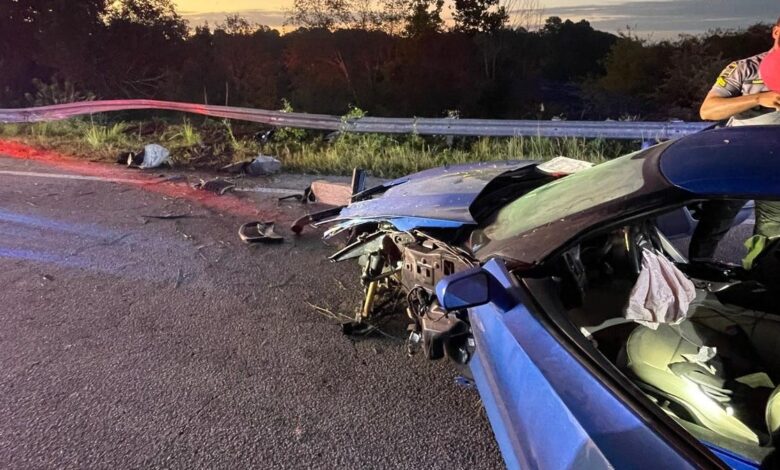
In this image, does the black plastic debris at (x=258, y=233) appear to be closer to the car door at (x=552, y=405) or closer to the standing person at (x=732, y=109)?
the car door at (x=552, y=405)

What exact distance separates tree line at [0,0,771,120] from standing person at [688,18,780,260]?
958 centimetres

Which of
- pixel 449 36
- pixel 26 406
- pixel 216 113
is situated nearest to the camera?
pixel 26 406

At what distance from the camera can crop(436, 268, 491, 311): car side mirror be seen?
6.36 ft

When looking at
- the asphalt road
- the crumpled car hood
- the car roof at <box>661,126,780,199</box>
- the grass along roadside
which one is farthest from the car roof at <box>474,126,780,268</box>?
the grass along roadside

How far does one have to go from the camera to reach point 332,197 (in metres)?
5.68

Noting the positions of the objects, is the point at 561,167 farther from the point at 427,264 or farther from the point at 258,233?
the point at 258,233

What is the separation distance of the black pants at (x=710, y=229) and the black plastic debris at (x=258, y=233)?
2.93 meters

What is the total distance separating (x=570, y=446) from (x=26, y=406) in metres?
2.52

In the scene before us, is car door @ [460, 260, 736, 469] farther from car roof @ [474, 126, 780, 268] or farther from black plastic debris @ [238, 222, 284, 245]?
black plastic debris @ [238, 222, 284, 245]

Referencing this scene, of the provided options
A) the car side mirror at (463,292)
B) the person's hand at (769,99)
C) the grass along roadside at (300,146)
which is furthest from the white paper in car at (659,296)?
the grass along roadside at (300,146)

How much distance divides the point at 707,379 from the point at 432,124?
580 centimetres

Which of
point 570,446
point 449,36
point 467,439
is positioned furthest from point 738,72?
point 449,36

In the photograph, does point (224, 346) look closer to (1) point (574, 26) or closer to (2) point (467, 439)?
(2) point (467, 439)

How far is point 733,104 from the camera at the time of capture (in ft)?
11.6
